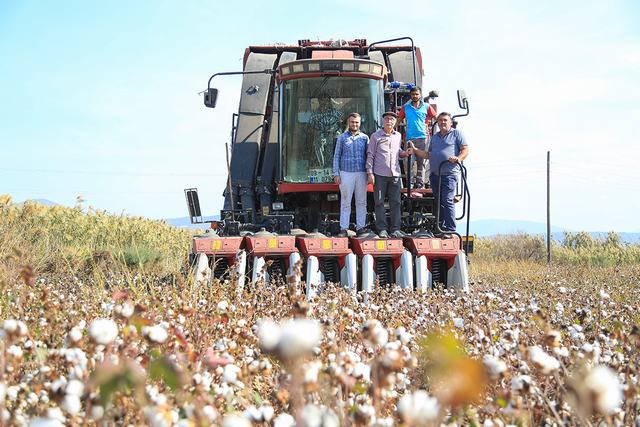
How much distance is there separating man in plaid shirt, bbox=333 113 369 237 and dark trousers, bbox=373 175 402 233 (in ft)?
0.63

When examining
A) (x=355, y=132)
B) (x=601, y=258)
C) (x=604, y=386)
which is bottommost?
(x=601, y=258)

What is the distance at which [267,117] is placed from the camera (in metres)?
12.6

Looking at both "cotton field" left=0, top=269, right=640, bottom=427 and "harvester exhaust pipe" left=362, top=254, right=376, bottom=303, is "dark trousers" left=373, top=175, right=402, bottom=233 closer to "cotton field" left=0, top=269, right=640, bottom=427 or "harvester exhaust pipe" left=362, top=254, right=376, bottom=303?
"harvester exhaust pipe" left=362, top=254, right=376, bottom=303

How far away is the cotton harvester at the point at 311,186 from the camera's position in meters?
8.88

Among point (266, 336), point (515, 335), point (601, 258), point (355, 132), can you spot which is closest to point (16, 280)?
point (355, 132)

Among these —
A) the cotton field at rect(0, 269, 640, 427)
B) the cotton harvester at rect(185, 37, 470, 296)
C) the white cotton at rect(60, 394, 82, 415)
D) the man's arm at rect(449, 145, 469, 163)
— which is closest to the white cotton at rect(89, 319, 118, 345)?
the cotton field at rect(0, 269, 640, 427)

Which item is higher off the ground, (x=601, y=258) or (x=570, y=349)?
(x=570, y=349)

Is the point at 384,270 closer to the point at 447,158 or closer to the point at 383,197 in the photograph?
the point at 383,197

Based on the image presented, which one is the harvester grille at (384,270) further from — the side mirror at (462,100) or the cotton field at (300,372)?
the cotton field at (300,372)

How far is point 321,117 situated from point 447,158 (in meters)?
2.26

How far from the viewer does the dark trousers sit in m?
9.84

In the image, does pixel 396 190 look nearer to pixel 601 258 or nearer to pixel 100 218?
pixel 100 218

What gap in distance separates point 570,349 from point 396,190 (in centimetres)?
626

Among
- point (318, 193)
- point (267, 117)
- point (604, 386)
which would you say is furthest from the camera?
point (267, 117)
